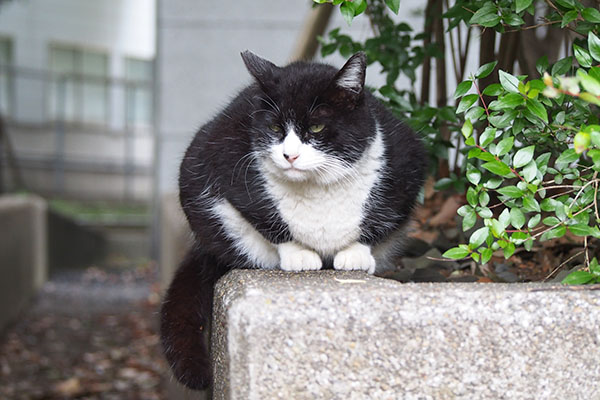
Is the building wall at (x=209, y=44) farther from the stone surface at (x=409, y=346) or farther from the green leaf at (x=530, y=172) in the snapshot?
the stone surface at (x=409, y=346)

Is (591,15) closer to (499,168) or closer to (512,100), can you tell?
(512,100)

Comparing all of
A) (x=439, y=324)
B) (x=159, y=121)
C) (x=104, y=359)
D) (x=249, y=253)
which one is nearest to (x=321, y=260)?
(x=249, y=253)

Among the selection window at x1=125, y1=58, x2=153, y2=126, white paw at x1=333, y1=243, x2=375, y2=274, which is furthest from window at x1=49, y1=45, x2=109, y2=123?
white paw at x1=333, y1=243, x2=375, y2=274

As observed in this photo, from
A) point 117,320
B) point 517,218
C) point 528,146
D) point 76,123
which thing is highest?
point 528,146

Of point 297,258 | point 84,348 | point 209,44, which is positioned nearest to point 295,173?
point 297,258

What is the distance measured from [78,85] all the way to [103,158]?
123 cm

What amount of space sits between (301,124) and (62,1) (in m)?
Answer: 10.1

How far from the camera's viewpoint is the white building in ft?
33.4

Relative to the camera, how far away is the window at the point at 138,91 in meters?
11.1

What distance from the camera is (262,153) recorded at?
1.51 m

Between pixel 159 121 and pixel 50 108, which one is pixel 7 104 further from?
pixel 159 121

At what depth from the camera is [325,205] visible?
5.05 feet

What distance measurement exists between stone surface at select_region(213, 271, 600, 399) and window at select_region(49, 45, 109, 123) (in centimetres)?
1017

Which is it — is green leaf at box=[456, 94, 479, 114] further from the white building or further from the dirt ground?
the white building
